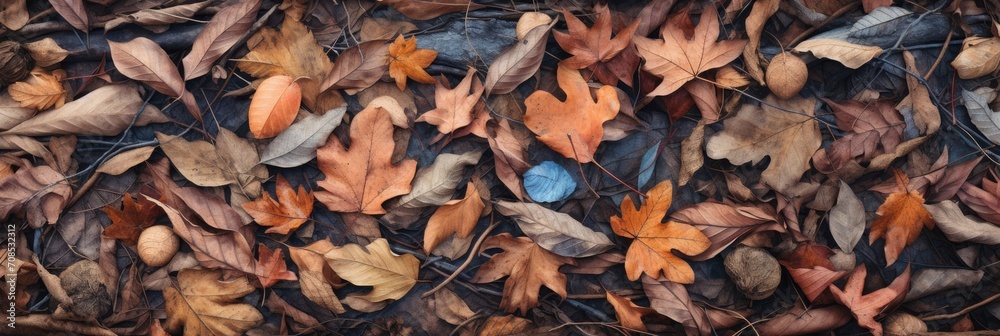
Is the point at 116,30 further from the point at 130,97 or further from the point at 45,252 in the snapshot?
the point at 45,252

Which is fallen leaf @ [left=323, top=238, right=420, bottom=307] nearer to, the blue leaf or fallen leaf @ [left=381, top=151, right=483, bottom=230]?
fallen leaf @ [left=381, top=151, right=483, bottom=230]

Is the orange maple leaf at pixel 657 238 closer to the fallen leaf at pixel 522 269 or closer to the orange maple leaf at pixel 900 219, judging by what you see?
the fallen leaf at pixel 522 269

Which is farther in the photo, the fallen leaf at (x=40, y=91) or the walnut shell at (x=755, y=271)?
the fallen leaf at (x=40, y=91)

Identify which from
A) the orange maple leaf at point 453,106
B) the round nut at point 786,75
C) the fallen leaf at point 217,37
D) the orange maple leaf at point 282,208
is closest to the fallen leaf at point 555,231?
the orange maple leaf at point 453,106

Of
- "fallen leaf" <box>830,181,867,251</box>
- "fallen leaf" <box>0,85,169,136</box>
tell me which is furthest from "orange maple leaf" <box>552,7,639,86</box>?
"fallen leaf" <box>0,85,169,136</box>

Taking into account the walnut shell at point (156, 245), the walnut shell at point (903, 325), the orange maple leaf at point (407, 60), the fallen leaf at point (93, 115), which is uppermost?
the orange maple leaf at point (407, 60)

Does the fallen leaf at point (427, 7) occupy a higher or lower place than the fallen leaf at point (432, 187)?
higher
